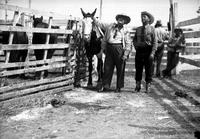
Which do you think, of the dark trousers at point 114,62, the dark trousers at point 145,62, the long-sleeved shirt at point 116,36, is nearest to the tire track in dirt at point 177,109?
the dark trousers at point 145,62

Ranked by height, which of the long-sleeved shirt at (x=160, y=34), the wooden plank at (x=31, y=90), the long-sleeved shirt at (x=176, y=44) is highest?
the long-sleeved shirt at (x=160, y=34)

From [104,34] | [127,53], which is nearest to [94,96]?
[127,53]

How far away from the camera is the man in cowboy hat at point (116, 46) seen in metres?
7.39

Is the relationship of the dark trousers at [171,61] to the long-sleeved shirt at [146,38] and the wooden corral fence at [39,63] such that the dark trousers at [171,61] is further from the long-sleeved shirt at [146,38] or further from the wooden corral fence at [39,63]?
the wooden corral fence at [39,63]

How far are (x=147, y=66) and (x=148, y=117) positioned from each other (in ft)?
8.85

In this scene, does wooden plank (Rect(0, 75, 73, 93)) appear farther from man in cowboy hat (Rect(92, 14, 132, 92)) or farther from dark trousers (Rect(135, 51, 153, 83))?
dark trousers (Rect(135, 51, 153, 83))

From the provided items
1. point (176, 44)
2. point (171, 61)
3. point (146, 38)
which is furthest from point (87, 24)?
point (171, 61)

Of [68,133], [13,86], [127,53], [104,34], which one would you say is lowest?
[68,133]

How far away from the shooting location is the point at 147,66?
7.60m

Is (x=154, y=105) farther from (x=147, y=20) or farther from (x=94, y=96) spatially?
(x=147, y=20)

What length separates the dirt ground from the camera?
164 inches

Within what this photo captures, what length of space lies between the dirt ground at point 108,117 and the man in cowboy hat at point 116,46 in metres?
0.54

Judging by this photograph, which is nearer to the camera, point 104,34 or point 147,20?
point 147,20

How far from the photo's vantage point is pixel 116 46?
739 cm
